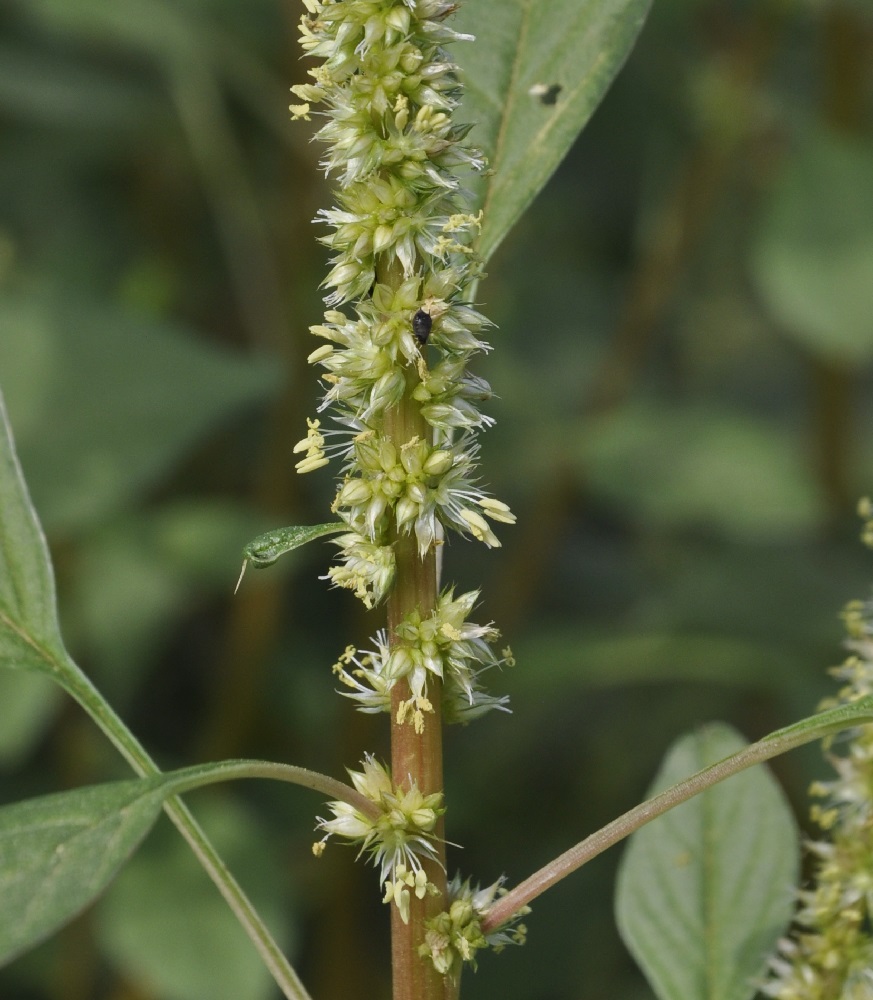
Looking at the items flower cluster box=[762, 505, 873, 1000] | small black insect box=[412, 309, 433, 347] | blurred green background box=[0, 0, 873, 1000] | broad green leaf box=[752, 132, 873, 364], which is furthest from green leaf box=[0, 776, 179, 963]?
broad green leaf box=[752, 132, 873, 364]

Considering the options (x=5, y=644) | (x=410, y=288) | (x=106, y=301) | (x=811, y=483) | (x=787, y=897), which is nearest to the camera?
(x=410, y=288)

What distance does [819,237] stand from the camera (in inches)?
97.0

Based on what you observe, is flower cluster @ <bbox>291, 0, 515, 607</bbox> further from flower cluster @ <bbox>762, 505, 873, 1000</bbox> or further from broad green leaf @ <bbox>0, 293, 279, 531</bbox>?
broad green leaf @ <bbox>0, 293, 279, 531</bbox>

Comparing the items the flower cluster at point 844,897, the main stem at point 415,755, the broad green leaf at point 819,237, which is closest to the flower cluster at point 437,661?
the main stem at point 415,755

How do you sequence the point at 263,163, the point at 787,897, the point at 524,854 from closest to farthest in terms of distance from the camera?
the point at 787,897 → the point at 524,854 → the point at 263,163

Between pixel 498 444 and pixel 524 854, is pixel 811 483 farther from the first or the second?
pixel 524 854

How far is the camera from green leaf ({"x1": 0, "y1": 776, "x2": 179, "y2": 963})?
48 centimetres

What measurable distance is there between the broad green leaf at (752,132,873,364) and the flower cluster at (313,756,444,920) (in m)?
1.85

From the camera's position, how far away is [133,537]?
2.22m

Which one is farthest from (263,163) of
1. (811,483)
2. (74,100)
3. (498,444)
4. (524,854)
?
(524,854)

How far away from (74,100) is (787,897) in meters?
1.97

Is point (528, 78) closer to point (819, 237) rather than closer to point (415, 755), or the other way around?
point (415, 755)

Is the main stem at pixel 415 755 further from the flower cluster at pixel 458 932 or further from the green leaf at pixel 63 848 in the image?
the green leaf at pixel 63 848

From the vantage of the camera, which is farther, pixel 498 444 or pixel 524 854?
pixel 498 444
